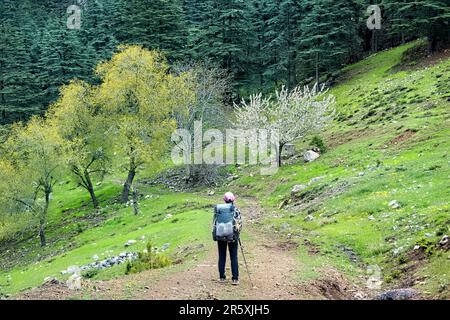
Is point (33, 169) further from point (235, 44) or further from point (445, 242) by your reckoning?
point (235, 44)

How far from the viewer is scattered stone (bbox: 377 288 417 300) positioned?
13.2m

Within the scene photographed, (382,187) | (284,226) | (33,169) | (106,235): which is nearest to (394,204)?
(382,187)

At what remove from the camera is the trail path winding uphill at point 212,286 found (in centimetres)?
1316

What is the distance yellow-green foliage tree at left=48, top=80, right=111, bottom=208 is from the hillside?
426 centimetres

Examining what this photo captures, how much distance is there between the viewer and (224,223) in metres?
14.0

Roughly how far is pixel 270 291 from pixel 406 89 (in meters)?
36.7

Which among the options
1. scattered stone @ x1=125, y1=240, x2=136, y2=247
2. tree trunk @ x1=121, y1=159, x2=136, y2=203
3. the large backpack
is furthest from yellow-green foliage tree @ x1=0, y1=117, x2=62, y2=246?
the large backpack

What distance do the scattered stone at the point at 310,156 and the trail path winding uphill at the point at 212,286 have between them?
21389 mm

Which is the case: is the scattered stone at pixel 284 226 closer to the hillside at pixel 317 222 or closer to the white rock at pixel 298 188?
the hillside at pixel 317 222

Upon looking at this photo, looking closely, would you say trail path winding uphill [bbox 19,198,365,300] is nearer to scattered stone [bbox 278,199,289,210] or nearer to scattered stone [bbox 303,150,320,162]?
scattered stone [bbox 278,199,289,210]

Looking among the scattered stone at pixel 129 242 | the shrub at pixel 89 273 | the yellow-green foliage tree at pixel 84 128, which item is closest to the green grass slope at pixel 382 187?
the scattered stone at pixel 129 242

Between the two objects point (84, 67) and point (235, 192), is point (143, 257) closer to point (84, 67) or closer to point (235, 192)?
point (235, 192)
